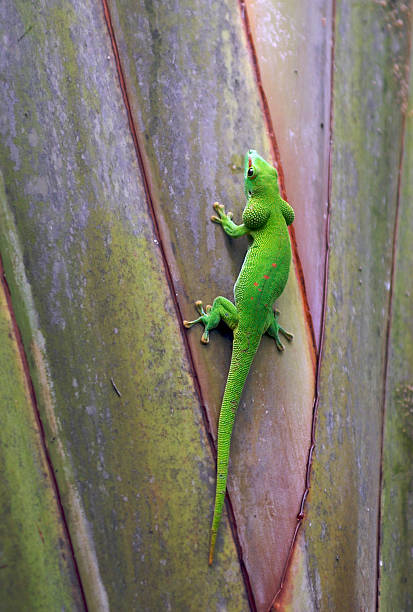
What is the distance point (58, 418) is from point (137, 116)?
0.62 metres

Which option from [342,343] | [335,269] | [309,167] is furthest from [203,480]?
[309,167]

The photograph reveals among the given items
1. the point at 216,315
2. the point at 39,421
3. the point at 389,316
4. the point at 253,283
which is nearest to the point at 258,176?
the point at 253,283

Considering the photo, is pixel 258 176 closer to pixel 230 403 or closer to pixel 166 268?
pixel 166 268

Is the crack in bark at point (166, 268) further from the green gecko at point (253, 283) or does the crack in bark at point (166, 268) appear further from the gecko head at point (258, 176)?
the gecko head at point (258, 176)

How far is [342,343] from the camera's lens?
4.00 ft

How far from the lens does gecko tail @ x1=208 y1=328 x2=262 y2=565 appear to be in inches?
40.9

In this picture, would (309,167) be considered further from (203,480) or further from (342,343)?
(203,480)

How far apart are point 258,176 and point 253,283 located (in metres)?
0.27

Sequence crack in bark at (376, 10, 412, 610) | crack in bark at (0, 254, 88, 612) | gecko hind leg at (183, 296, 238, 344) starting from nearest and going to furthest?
1. crack in bark at (0, 254, 88, 612)
2. gecko hind leg at (183, 296, 238, 344)
3. crack in bark at (376, 10, 412, 610)

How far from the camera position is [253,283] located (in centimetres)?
137

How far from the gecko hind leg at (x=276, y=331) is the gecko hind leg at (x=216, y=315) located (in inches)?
3.6

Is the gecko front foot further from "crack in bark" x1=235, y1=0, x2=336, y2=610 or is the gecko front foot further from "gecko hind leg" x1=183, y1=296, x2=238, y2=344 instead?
"crack in bark" x1=235, y1=0, x2=336, y2=610

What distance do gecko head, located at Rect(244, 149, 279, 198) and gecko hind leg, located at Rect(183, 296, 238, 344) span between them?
0.94 feet

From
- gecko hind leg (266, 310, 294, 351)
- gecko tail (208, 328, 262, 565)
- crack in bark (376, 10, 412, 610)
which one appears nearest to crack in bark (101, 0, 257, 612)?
gecko tail (208, 328, 262, 565)
